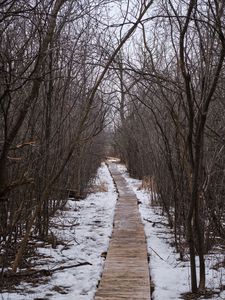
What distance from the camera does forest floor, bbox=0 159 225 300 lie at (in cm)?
470

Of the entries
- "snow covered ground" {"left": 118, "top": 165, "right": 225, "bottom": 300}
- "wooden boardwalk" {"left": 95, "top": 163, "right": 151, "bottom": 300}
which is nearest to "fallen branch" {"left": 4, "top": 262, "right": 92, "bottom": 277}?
"wooden boardwalk" {"left": 95, "top": 163, "right": 151, "bottom": 300}

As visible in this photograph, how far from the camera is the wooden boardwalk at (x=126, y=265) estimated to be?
14.9ft

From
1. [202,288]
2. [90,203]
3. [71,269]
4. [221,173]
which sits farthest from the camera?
[90,203]

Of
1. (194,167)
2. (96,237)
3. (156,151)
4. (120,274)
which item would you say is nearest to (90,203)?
(156,151)

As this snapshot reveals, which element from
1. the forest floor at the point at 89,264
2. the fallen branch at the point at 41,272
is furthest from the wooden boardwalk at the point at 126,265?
the fallen branch at the point at 41,272

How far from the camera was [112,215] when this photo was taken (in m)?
10.0

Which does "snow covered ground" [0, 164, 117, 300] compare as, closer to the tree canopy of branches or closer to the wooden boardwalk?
the wooden boardwalk

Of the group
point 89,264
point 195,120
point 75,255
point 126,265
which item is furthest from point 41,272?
point 195,120

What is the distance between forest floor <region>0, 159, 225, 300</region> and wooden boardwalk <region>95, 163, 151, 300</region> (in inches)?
4.1

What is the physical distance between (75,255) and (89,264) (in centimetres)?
74

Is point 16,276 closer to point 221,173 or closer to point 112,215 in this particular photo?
point 221,173

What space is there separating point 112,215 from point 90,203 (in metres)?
2.58

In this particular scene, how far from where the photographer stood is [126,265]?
5609 mm

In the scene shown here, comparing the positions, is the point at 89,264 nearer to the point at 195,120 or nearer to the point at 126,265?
the point at 126,265
